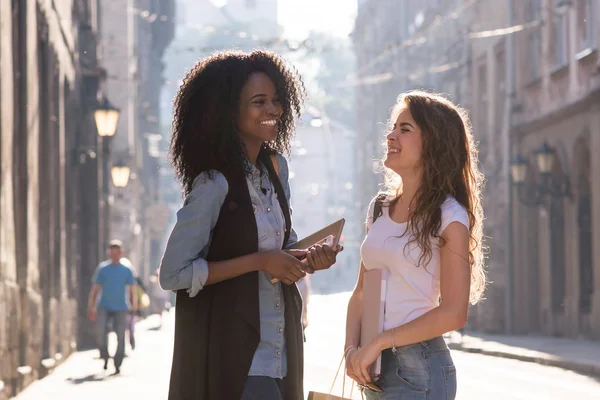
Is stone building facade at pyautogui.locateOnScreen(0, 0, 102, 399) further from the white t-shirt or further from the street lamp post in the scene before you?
the white t-shirt

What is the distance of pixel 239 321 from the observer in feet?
14.6

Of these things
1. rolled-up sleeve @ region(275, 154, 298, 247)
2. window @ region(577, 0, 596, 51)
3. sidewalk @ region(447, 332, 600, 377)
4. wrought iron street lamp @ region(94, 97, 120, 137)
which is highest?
window @ region(577, 0, 596, 51)

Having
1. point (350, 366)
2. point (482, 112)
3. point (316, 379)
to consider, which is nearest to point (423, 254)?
point (350, 366)

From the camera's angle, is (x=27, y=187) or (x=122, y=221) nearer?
(x=27, y=187)

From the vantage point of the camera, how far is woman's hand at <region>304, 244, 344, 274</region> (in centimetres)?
443

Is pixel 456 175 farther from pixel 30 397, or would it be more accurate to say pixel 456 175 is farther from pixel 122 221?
pixel 122 221

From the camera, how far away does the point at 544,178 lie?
26625 mm

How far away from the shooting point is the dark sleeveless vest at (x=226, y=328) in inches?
173

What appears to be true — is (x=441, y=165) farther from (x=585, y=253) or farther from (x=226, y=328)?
(x=585, y=253)

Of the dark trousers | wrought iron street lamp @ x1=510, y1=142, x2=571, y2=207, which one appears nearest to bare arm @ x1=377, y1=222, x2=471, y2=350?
the dark trousers

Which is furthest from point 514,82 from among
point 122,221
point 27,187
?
point 27,187

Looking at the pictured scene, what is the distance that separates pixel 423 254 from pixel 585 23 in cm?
2199

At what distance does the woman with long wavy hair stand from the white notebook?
21 millimetres

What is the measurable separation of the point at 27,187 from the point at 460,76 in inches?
1008
